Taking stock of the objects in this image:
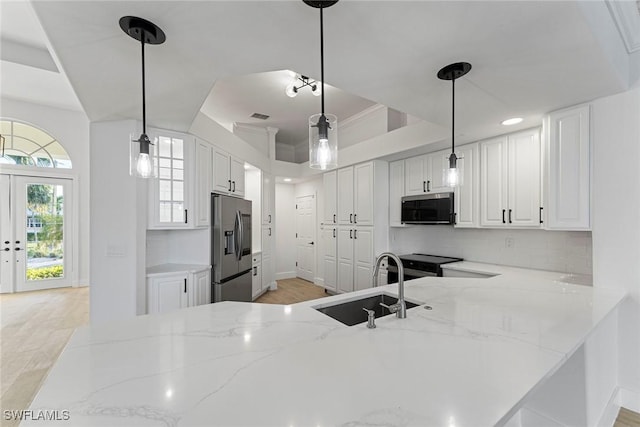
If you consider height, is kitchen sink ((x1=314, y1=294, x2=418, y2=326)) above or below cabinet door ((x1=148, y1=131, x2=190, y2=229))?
below

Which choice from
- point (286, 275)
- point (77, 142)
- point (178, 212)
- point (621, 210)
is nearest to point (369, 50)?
point (621, 210)

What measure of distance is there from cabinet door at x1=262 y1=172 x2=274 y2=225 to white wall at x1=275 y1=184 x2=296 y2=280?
1.20 metres

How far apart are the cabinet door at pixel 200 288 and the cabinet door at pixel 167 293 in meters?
0.06

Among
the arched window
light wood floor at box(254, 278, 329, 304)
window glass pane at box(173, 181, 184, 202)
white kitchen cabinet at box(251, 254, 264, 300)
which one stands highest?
the arched window

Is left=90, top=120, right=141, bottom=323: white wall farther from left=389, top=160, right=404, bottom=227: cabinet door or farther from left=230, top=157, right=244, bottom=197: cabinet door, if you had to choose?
left=389, top=160, right=404, bottom=227: cabinet door

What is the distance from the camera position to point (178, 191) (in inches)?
120

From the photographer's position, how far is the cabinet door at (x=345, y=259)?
15.0 feet

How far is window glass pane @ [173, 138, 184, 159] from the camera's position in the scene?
119 inches

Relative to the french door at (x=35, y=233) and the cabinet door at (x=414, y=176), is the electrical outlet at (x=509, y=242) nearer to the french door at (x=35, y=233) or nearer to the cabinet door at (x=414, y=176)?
the cabinet door at (x=414, y=176)

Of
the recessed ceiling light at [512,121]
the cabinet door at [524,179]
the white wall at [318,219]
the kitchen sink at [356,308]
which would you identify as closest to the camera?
the kitchen sink at [356,308]

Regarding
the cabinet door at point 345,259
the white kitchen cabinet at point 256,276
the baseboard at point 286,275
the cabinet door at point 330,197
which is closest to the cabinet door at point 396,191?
the cabinet door at point 345,259

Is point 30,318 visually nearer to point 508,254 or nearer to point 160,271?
point 160,271

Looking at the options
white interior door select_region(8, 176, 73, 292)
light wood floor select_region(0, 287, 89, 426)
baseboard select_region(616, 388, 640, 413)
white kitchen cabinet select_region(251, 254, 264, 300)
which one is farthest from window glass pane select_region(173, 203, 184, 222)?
white interior door select_region(8, 176, 73, 292)

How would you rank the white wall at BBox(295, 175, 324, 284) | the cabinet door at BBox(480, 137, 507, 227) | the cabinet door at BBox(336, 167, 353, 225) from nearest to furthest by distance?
the cabinet door at BBox(480, 137, 507, 227), the cabinet door at BBox(336, 167, 353, 225), the white wall at BBox(295, 175, 324, 284)
